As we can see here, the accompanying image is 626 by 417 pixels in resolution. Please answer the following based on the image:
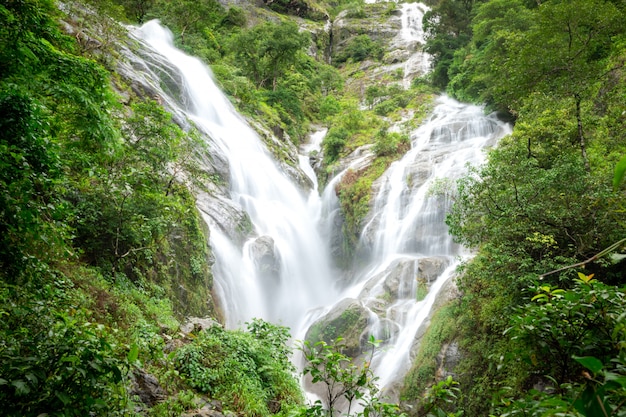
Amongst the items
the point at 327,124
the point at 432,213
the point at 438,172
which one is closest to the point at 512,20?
the point at 438,172

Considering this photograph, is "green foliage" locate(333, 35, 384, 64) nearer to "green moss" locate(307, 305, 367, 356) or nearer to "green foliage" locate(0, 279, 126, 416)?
"green moss" locate(307, 305, 367, 356)

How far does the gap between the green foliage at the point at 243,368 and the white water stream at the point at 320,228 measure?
13.4ft

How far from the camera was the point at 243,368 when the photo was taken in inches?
215

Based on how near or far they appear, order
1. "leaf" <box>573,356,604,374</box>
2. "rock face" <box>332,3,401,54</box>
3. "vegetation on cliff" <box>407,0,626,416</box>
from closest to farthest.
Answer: "leaf" <box>573,356,604,374</box>
"vegetation on cliff" <box>407,0,626,416</box>
"rock face" <box>332,3,401,54</box>

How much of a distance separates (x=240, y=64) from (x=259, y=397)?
1041 inches

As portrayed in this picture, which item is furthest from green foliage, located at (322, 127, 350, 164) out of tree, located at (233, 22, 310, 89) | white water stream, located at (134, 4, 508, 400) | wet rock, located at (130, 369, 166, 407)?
wet rock, located at (130, 369, 166, 407)

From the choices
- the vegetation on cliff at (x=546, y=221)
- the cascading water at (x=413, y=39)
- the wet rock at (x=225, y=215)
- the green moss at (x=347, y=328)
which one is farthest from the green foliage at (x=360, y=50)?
the green moss at (x=347, y=328)

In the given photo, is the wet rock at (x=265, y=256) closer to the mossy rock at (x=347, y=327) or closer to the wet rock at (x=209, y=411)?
the mossy rock at (x=347, y=327)

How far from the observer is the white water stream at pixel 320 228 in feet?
39.3

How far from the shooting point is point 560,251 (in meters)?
6.25

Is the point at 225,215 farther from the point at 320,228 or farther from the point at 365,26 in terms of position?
the point at 365,26

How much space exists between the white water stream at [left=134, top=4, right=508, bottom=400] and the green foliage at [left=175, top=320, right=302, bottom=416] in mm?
4075

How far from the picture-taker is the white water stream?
12.0m

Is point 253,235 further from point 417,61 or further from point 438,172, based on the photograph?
point 417,61
